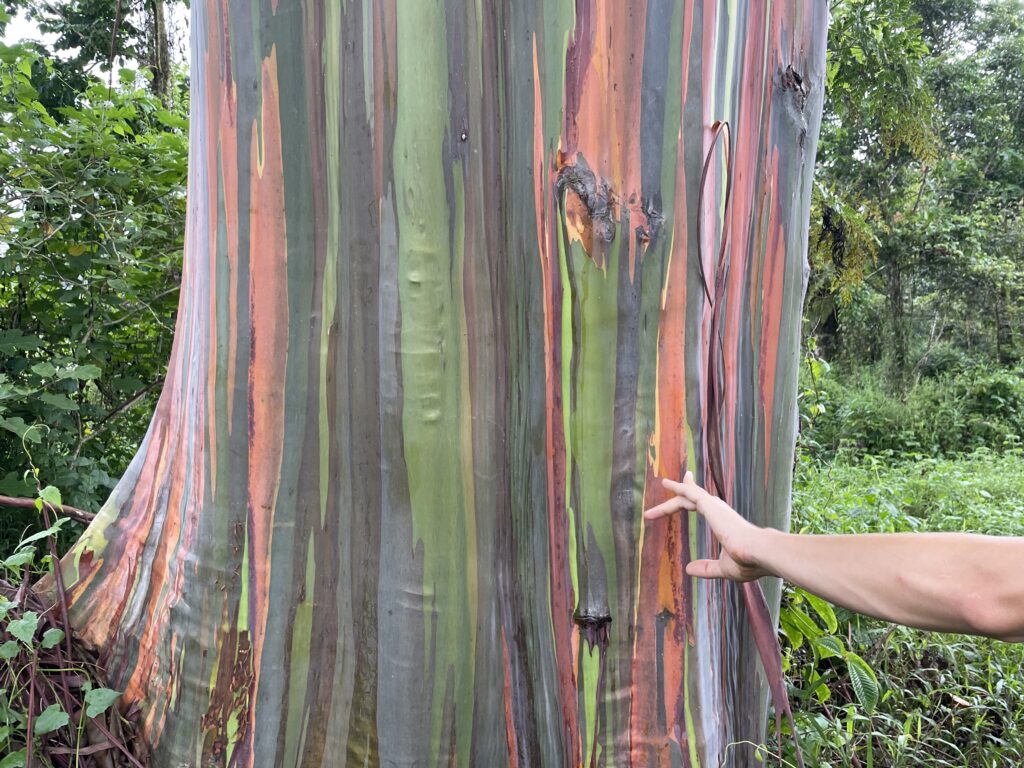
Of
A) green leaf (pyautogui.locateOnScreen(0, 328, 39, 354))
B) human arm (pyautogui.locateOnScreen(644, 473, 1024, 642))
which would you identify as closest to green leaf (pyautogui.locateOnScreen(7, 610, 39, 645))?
human arm (pyautogui.locateOnScreen(644, 473, 1024, 642))

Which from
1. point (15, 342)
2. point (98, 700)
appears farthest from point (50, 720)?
point (15, 342)

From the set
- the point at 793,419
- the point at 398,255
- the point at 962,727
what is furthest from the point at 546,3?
the point at 962,727

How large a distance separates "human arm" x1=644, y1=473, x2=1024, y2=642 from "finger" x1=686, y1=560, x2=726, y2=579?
0.11 metres

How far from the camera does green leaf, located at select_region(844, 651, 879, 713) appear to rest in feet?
5.82

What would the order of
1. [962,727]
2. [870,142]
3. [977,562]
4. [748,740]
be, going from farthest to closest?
[870,142]
[962,727]
[748,740]
[977,562]

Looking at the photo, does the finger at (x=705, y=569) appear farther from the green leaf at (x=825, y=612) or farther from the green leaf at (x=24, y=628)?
the green leaf at (x=24, y=628)

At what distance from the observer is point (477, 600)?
1.28 metres

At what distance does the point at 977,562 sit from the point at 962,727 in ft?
5.80

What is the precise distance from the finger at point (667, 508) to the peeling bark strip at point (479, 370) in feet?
0.08

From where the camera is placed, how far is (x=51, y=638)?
56.6 inches

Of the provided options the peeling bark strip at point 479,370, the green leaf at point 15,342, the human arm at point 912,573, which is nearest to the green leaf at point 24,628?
the peeling bark strip at point 479,370

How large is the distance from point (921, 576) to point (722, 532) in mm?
299

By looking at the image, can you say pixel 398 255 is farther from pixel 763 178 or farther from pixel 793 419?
pixel 793 419

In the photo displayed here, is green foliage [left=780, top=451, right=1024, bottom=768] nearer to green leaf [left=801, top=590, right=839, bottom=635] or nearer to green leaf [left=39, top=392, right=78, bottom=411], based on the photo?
green leaf [left=801, top=590, right=839, bottom=635]
